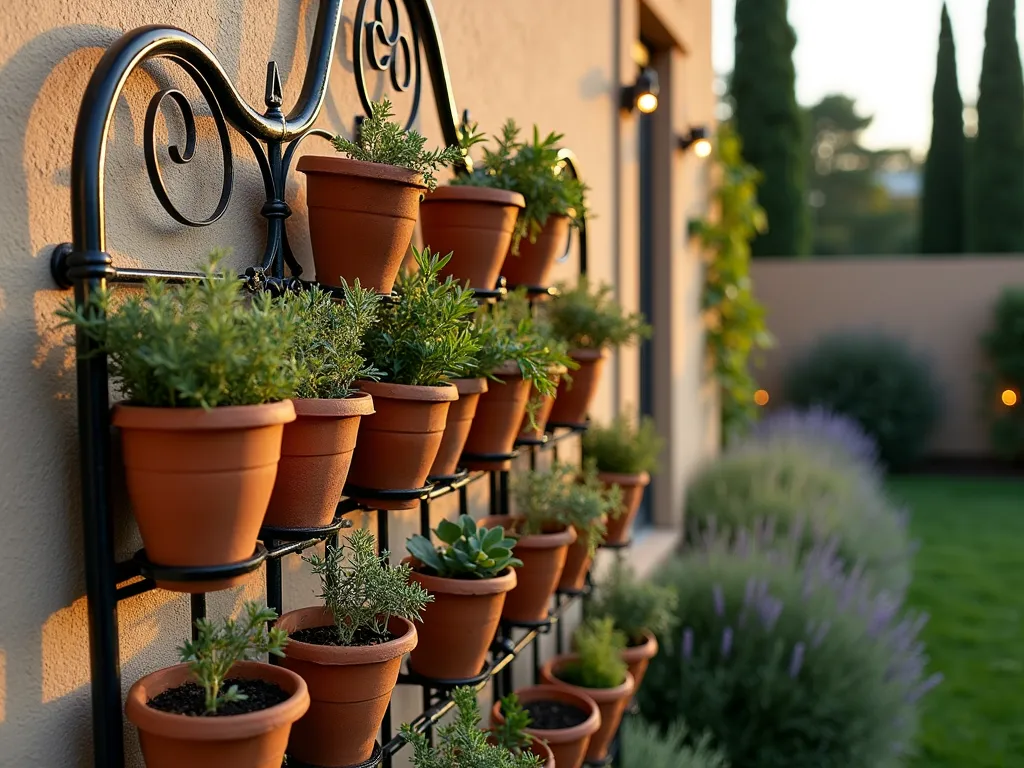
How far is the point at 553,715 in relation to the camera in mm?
2135

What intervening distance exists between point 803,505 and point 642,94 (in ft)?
7.27

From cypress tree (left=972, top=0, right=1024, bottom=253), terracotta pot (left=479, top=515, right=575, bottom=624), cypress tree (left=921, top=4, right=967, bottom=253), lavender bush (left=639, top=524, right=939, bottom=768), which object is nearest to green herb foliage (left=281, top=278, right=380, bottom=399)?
terracotta pot (left=479, top=515, right=575, bottom=624)

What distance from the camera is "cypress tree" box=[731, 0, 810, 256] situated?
11.3 metres

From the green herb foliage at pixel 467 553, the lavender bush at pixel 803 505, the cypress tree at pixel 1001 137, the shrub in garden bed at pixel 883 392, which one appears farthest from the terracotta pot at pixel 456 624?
the cypress tree at pixel 1001 137

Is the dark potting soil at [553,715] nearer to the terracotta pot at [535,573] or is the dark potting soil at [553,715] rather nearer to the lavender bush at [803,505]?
the terracotta pot at [535,573]

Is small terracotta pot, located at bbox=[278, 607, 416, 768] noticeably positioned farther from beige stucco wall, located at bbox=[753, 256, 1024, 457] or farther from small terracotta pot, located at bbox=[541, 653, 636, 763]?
beige stucco wall, located at bbox=[753, 256, 1024, 457]

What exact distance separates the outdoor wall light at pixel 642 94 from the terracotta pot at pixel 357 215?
7.13 ft

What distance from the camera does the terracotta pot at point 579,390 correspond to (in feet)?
7.61

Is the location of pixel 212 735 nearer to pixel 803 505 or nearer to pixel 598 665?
pixel 598 665

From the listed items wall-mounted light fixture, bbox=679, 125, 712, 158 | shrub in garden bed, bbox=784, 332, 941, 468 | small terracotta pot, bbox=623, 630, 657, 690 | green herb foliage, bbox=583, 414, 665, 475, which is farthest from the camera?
shrub in garden bed, bbox=784, 332, 941, 468

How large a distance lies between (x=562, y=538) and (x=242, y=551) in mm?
1053

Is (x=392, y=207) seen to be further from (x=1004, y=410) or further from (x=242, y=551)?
(x=1004, y=410)

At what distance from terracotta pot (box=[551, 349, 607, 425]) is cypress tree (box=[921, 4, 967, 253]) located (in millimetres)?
12300

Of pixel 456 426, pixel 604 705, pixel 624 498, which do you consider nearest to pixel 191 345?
pixel 456 426
